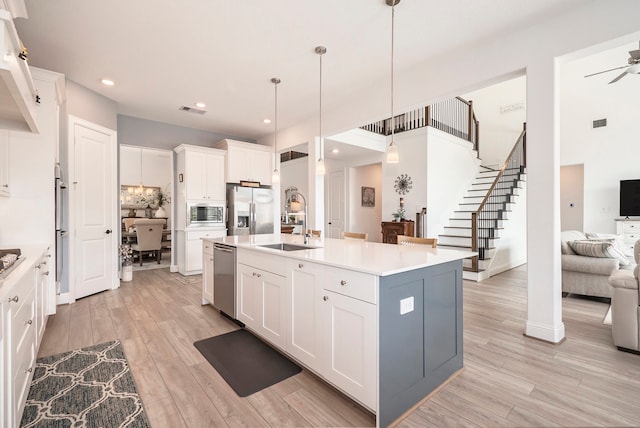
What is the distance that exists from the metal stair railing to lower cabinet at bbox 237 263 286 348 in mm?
3960

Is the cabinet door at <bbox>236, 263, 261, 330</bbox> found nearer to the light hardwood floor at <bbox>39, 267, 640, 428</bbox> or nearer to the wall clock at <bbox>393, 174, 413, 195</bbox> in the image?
the light hardwood floor at <bbox>39, 267, 640, 428</bbox>

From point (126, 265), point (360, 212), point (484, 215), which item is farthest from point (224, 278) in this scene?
point (360, 212)

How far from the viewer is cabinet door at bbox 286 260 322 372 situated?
1958 millimetres

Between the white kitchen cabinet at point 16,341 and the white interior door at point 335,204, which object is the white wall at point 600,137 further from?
the white kitchen cabinet at point 16,341

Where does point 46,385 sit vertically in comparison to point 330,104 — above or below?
below

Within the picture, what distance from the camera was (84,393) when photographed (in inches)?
76.6

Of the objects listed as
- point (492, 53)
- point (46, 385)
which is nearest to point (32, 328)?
point (46, 385)

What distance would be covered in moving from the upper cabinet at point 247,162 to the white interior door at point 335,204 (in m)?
2.70

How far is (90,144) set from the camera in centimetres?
416

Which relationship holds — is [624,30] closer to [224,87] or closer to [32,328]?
[224,87]

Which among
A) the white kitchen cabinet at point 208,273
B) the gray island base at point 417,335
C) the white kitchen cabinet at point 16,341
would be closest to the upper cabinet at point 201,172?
the white kitchen cabinet at point 208,273

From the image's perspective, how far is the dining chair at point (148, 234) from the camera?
631 centimetres

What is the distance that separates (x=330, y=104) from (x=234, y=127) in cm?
236

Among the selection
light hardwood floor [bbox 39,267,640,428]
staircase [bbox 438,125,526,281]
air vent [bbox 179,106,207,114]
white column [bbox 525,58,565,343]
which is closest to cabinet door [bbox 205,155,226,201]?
air vent [bbox 179,106,207,114]
